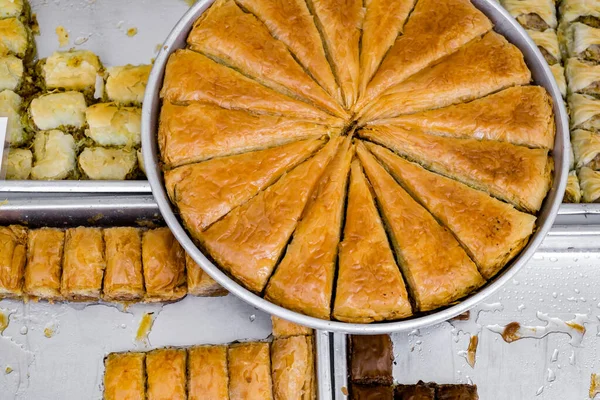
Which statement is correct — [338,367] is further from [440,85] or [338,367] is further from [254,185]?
[440,85]

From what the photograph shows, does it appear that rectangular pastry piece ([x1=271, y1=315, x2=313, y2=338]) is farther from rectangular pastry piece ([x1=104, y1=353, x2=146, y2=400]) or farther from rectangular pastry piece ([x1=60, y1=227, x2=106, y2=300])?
rectangular pastry piece ([x1=60, y1=227, x2=106, y2=300])

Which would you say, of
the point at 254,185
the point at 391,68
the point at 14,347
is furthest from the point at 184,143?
the point at 14,347

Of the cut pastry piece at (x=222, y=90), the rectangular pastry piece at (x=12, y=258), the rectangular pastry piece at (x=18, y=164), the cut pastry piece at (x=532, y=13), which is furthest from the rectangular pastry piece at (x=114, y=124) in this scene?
the cut pastry piece at (x=532, y=13)

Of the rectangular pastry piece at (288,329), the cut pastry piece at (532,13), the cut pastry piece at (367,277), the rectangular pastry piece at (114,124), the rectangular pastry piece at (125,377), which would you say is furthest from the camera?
the cut pastry piece at (532,13)

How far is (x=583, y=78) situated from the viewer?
378 cm

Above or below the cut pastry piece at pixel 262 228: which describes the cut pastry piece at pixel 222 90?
above

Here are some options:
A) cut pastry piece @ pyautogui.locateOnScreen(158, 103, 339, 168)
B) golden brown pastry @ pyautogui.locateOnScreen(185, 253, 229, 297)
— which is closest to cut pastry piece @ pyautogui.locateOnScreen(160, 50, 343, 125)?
cut pastry piece @ pyautogui.locateOnScreen(158, 103, 339, 168)

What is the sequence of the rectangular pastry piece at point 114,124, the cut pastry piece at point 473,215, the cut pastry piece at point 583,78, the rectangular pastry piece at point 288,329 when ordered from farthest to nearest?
the cut pastry piece at point 583,78, the rectangular pastry piece at point 114,124, the rectangular pastry piece at point 288,329, the cut pastry piece at point 473,215

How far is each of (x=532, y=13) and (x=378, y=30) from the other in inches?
71.2

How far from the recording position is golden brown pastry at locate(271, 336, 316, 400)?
3012 millimetres

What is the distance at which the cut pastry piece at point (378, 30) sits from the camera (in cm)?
267

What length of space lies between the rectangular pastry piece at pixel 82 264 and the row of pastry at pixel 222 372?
430 millimetres

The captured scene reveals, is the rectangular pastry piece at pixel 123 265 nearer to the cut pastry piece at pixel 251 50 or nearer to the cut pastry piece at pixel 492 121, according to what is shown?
the cut pastry piece at pixel 251 50

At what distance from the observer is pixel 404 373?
131 inches
